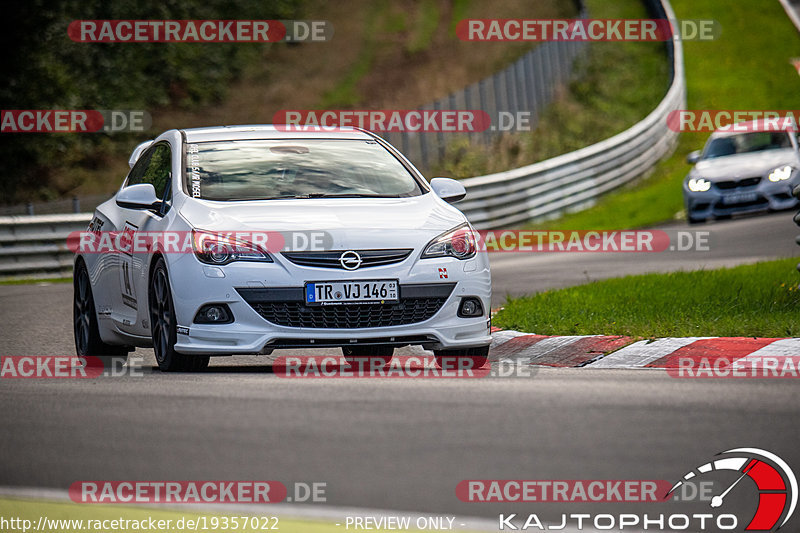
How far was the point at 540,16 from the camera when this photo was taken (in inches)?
2195

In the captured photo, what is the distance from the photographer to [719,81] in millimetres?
44812

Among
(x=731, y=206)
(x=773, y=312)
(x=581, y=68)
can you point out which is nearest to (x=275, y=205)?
(x=773, y=312)

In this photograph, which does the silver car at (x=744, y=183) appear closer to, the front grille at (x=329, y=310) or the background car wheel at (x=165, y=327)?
the front grille at (x=329, y=310)

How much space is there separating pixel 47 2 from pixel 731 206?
2521 centimetres

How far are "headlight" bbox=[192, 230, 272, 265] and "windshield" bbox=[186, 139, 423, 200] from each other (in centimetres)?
69

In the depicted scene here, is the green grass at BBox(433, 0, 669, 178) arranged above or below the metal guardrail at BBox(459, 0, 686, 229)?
above

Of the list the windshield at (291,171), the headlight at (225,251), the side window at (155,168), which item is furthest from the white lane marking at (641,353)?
the side window at (155,168)

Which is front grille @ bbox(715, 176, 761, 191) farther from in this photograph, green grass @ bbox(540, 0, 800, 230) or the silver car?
green grass @ bbox(540, 0, 800, 230)

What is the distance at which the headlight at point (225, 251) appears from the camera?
8.64 metres

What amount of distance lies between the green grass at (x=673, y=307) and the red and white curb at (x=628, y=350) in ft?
0.69

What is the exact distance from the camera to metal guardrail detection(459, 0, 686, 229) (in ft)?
82.6

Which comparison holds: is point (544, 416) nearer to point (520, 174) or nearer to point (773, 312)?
point (773, 312)

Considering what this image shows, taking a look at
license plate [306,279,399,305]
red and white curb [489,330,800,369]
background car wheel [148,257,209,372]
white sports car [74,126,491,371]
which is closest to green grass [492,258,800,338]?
red and white curb [489,330,800,369]

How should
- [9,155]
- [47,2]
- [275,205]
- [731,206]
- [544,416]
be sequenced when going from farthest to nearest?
[47,2] < [9,155] < [731,206] < [275,205] < [544,416]
